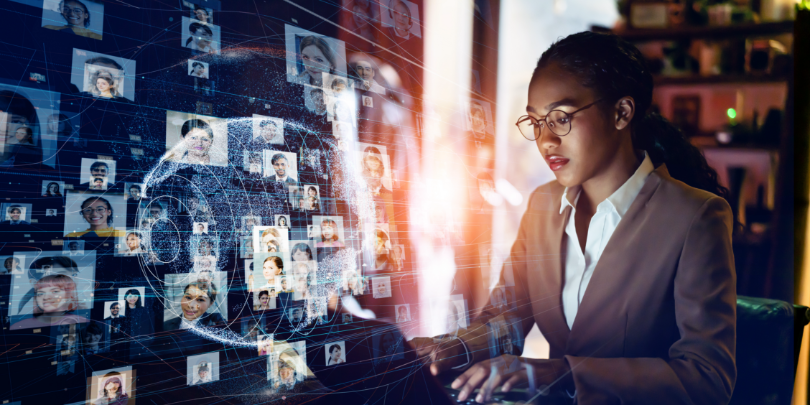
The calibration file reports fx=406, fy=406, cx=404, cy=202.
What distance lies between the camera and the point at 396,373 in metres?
1.17

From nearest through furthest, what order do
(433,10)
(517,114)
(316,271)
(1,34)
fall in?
(1,34), (316,271), (433,10), (517,114)

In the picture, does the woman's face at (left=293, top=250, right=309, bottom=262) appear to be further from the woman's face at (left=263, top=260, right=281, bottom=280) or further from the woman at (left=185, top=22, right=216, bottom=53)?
the woman at (left=185, top=22, right=216, bottom=53)

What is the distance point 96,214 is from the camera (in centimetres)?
81

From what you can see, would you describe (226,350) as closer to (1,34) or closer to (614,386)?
(1,34)

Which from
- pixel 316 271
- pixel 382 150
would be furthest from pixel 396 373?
pixel 382 150

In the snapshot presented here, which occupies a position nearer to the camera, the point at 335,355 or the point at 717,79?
the point at 335,355

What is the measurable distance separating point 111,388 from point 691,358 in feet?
5.52

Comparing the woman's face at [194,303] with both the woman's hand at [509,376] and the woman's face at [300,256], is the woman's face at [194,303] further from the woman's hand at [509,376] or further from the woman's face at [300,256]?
the woman's hand at [509,376]

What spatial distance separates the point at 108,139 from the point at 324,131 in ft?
1.52

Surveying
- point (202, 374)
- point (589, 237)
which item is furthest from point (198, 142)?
point (589, 237)

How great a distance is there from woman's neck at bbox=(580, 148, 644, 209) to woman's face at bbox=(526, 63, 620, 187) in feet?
0.05

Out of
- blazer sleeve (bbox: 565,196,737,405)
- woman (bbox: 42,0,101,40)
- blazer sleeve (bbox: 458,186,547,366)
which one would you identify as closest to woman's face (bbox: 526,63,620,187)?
blazer sleeve (bbox: 458,186,547,366)

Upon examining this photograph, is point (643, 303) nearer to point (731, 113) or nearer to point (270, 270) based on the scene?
point (731, 113)

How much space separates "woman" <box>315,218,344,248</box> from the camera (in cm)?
105
